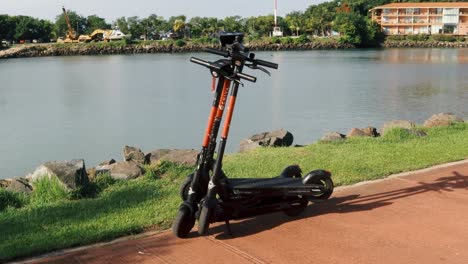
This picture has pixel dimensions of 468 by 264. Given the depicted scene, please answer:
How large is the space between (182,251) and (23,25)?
113483mm

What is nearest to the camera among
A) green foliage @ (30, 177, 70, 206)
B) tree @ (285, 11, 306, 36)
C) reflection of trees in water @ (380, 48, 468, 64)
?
green foliage @ (30, 177, 70, 206)

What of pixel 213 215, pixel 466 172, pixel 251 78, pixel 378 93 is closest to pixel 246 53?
pixel 251 78

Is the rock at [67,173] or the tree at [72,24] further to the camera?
the tree at [72,24]

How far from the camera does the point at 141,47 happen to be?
9669 cm

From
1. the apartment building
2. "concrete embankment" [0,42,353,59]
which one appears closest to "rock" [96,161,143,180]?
"concrete embankment" [0,42,353,59]

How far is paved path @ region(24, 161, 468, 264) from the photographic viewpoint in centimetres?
412

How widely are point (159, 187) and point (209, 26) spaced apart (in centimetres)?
11243

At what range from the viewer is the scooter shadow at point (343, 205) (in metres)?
4.73

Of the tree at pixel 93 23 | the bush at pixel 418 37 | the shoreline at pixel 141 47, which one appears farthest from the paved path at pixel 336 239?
the tree at pixel 93 23

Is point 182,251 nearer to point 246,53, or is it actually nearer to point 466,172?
point 246,53

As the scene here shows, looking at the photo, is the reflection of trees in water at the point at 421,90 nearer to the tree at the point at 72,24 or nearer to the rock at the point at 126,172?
the rock at the point at 126,172

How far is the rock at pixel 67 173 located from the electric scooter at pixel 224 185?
1684 millimetres

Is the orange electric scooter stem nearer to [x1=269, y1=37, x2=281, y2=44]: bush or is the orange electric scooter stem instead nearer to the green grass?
the green grass

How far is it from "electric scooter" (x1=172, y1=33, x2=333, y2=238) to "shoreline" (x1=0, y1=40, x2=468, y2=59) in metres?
82.8
